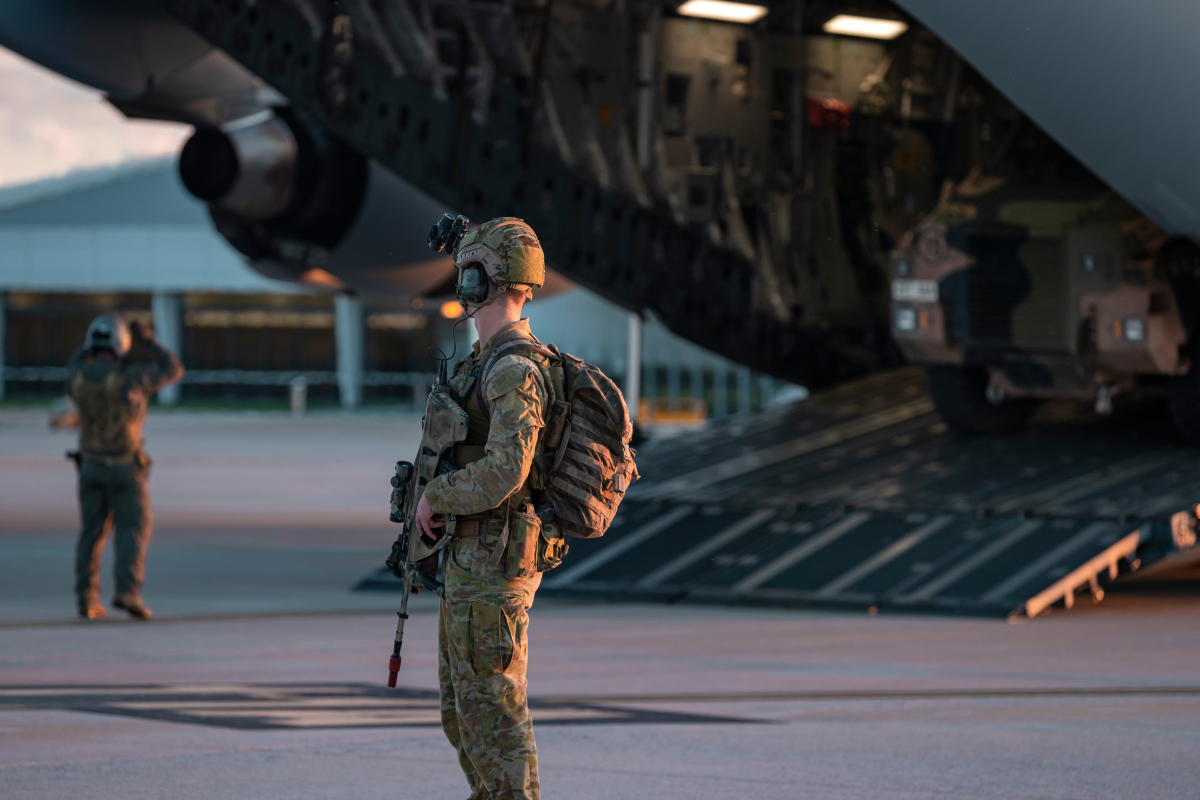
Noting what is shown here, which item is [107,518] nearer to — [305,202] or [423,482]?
[305,202]

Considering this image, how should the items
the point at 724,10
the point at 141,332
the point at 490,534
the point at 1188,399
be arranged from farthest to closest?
the point at 724,10, the point at 1188,399, the point at 141,332, the point at 490,534

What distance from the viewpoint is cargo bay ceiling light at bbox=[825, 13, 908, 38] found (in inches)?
588

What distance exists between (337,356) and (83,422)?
39014 millimetres

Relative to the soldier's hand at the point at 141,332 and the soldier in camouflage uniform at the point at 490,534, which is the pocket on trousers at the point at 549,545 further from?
the soldier's hand at the point at 141,332

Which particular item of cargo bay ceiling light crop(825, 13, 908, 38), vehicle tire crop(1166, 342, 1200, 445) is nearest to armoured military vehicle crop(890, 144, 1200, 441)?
vehicle tire crop(1166, 342, 1200, 445)

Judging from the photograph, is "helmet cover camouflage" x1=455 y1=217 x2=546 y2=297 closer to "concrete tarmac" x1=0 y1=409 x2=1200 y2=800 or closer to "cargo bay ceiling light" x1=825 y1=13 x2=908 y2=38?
"concrete tarmac" x1=0 y1=409 x2=1200 y2=800

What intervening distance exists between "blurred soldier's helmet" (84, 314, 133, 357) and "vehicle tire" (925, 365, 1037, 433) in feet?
21.0

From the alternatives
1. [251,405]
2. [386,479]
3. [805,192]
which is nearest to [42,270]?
[251,405]

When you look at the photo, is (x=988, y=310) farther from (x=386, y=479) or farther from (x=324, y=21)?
(x=386, y=479)

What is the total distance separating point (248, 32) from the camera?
1105 centimetres

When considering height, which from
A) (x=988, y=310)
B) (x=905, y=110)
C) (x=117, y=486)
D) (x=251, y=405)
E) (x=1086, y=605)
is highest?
(x=905, y=110)

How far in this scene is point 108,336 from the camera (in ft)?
33.3

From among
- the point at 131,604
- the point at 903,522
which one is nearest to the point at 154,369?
the point at 131,604

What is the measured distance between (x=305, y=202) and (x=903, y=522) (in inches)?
186
